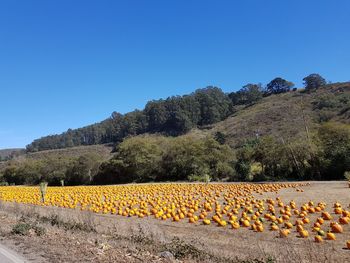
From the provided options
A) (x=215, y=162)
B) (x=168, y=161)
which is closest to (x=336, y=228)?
(x=215, y=162)

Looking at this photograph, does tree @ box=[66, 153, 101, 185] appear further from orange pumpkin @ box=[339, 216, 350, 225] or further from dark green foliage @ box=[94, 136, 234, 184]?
orange pumpkin @ box=[339, 216, 350, 225]

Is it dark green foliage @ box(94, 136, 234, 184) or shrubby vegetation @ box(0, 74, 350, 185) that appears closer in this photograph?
shrubby vegetation @ box(0, 74, 350, 185)

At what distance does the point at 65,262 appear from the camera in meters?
7.76

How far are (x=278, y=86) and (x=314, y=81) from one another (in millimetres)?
25627

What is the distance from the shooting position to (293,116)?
298 ft

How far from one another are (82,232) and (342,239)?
7350 mm

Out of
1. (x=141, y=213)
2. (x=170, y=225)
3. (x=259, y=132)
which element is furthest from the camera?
(x=259, y=132)

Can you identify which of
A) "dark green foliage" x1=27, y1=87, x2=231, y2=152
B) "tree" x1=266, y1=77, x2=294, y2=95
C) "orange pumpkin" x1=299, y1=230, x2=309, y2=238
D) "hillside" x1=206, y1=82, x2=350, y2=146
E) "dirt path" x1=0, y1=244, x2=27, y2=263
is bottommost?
"orange pumpkin" x1=299, y1=230, x2=309, y2=238

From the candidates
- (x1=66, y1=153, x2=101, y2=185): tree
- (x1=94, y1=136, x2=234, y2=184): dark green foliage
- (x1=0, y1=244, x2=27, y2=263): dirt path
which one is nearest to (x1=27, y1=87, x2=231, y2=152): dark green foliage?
(x1=66, y1=153, x2=101, y2=185): tree

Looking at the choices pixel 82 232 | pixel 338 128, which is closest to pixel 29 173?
pixel 338 128

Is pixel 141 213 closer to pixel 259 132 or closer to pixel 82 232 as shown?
pixel 82 232

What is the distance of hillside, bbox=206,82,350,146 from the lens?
77.8 metres

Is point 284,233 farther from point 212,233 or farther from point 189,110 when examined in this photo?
point 189,110

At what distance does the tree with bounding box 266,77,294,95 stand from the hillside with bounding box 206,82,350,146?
3315cm
